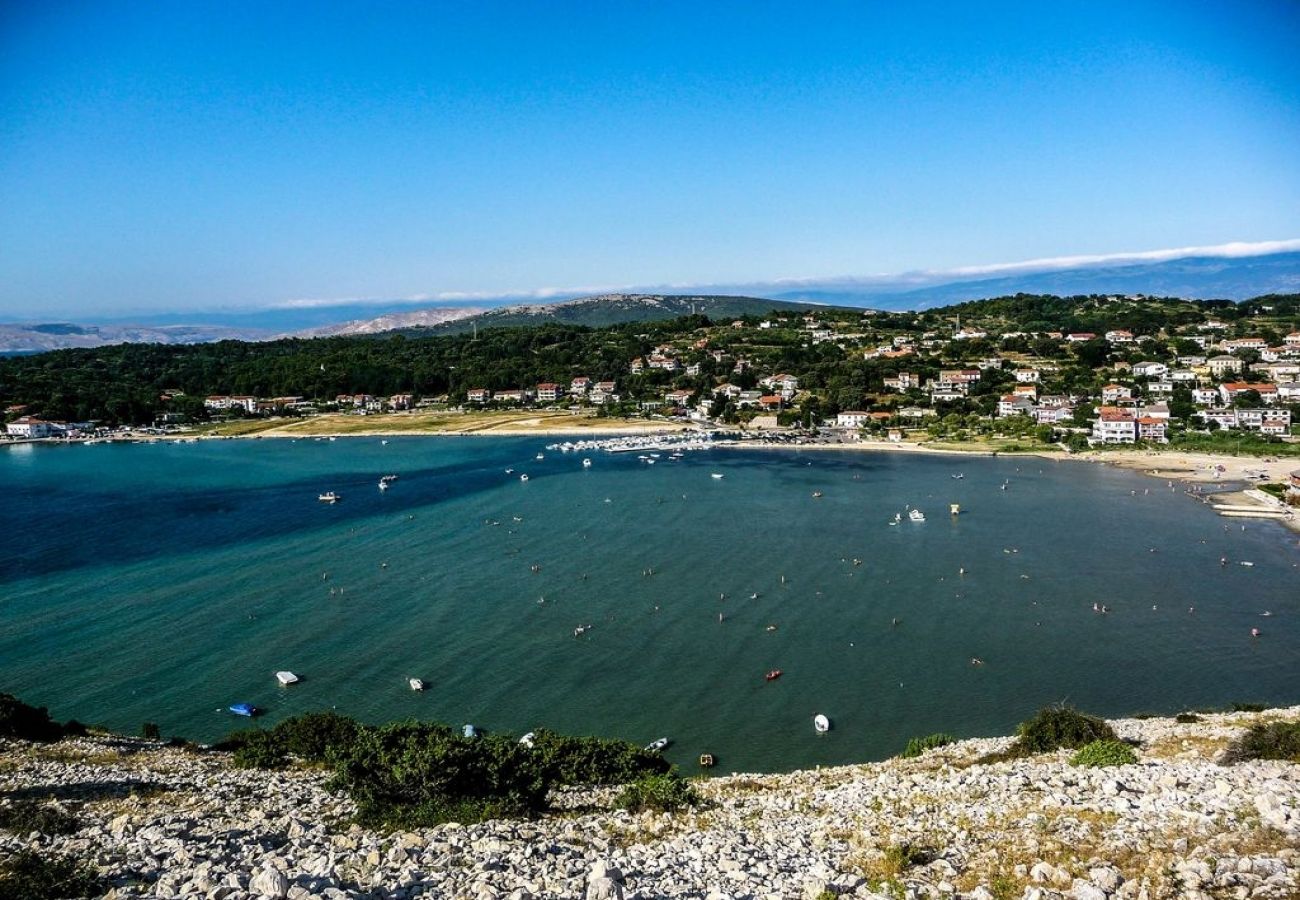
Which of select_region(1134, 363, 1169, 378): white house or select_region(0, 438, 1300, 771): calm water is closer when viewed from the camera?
select_region(0, 438, 1300, 771): calm water

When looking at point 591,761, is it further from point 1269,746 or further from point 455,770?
point 1269,746

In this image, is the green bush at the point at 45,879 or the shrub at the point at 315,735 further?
the shrub at the point at 315,735

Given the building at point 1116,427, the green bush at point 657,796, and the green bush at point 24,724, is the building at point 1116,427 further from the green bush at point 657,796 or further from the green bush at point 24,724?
the green bush at point 24,724

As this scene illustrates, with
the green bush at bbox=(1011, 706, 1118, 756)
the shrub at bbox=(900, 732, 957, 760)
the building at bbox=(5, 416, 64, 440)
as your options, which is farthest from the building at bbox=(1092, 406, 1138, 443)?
the building at bbox=(5, 416, 64, 440)

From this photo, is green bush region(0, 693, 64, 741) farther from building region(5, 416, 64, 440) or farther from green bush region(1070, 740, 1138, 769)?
building region(5, 416, 64, 440)

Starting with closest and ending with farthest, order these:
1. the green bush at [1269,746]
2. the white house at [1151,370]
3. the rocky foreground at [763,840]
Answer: the rocky foreground at [763,840] → the green bush at [1269,746] → the white house at [1151,370]

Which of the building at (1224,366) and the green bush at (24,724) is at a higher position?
the building at (1224,366)

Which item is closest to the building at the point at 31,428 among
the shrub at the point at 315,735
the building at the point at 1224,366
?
the shrub at the point at 315,735
